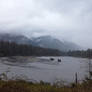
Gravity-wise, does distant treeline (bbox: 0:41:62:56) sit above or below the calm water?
above

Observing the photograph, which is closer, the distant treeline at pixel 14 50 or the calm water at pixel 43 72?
the calm water at pixel 43 72

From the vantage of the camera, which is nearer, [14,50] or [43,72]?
[43,72]

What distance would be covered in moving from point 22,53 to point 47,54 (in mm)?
51142

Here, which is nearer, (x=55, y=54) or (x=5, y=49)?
(x=5, y=49)

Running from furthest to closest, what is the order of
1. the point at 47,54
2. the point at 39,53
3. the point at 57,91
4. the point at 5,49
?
the point at 47,54
the point at 39,53
the point at 5,49
the point at 57,91

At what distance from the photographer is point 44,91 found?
23.9 feet

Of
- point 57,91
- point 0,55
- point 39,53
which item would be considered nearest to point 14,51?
point 0,55

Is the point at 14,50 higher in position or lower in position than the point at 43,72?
higher

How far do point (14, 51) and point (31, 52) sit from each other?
21.1 m

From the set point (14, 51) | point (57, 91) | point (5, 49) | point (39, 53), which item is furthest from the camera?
point (39, 53)

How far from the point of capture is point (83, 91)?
23.5 ft

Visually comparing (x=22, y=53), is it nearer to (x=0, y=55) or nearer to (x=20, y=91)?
(x=0, y=55)

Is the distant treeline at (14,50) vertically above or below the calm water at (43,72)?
above

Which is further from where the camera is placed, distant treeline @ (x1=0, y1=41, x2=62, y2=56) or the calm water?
distant treeline @ (x1=0, y1=41, x2=62, y2=56)
